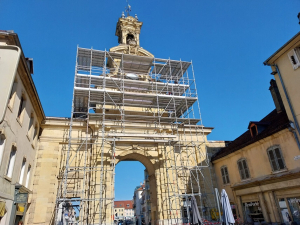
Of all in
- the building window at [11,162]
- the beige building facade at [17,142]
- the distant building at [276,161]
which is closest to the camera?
the beige building facade at [17,142]

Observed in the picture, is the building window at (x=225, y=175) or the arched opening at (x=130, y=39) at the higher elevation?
the arched opening at (x=130, y=39)

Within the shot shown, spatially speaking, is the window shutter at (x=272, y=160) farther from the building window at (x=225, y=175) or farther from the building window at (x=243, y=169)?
the building window at (x=225, y=175)

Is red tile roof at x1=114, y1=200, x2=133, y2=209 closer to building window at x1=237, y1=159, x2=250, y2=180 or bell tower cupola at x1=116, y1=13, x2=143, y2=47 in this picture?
bell tower cupola at x1=116, y1=13, x2=143, y2=47

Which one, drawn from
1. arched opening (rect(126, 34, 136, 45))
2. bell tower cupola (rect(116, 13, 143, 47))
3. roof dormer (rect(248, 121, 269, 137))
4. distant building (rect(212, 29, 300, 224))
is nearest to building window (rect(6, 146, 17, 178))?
distant building (rect(212, 29, 300, 224))

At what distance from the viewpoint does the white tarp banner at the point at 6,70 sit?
6.54 feet

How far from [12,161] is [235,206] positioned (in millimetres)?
15958

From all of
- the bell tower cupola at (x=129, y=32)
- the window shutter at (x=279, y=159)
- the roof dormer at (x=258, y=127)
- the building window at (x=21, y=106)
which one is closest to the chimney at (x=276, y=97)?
the roof dormer at (x=258, y=127)

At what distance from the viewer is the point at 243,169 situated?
1695 centimetres

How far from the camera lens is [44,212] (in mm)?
15531

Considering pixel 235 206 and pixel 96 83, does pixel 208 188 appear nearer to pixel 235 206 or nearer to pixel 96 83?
pixel 235 206

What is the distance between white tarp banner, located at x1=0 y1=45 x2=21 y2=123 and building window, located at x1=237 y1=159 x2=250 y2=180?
17.5m

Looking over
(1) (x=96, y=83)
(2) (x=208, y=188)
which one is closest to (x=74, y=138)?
(1) (x=96, y=83)

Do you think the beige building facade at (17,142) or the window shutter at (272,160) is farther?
the window shutter at (272,160)

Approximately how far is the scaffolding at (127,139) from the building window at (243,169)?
2.96m
